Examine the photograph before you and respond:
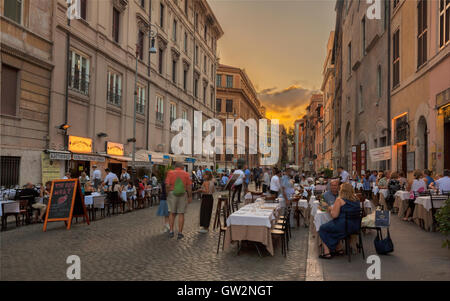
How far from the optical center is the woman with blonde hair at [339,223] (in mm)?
7277

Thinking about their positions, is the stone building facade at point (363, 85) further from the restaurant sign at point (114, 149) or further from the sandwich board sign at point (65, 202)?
the sandwich board sign at point (65, 202)

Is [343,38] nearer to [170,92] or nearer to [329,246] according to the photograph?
[170,92]

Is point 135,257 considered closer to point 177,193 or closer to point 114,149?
point 177,193

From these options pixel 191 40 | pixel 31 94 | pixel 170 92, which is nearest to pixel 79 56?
pixel 31 94

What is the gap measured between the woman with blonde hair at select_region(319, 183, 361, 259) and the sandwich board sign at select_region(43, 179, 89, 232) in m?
7.29

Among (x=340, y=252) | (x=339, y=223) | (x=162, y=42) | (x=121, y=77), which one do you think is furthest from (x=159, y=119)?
(x=339, y=223)

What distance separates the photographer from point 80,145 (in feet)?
67.2

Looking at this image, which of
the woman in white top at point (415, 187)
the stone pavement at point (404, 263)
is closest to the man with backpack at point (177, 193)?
the stone pavement at point (404, 263)

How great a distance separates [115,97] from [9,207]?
15207mm

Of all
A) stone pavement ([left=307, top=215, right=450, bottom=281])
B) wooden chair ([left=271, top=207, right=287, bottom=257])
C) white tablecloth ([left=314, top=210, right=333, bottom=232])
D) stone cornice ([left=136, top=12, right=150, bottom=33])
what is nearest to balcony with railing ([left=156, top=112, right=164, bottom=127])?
stone cornice ([left=136, top=12, right=150, bottom=33])

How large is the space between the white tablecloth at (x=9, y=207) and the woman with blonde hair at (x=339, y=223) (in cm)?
838

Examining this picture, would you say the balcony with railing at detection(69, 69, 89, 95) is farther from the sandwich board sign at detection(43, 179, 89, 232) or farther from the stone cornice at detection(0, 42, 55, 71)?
the sandwich board sign at detection(43, 179, 89, 232)

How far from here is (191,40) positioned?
4259cm

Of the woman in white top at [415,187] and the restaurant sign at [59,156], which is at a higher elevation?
the restaurant sign at [59,156]
